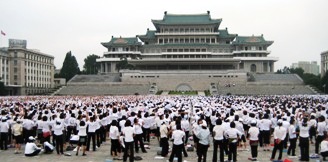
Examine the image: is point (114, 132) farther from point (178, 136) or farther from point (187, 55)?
point (187, 55)

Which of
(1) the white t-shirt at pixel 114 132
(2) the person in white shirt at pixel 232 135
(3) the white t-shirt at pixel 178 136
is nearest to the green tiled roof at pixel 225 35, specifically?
(1) the white t-shirt at pixel 114 132

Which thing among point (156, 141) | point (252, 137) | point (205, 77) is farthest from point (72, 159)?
point (205, 77)

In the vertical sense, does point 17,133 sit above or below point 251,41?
below

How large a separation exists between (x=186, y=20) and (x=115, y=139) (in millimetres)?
82377

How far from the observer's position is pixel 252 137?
13.3 m

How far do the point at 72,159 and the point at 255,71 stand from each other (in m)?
83.8

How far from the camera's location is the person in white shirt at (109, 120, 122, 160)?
13.5 meters

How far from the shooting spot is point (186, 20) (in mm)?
93812

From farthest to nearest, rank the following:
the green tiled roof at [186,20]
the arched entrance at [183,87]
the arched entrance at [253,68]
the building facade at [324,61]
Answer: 1. the building facade at [324,61]
2. the arched entrance at [253,68]
3. the green tiled roof at [186,20]
4. the arched entrance at [183,87]

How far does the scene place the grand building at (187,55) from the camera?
7962 centimetres

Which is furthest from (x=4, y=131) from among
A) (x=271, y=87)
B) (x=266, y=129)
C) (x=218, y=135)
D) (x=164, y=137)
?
(x=271, y=87)

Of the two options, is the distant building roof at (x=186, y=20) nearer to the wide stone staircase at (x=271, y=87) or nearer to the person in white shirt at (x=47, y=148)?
the wide stone staircase at (x=271, y=87)

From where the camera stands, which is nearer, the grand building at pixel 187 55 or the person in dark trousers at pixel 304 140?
the person in dark trousers at pixel 304 140

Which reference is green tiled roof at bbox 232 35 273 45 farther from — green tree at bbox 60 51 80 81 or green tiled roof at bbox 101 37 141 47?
green tree at bbox 60 51 80 81
